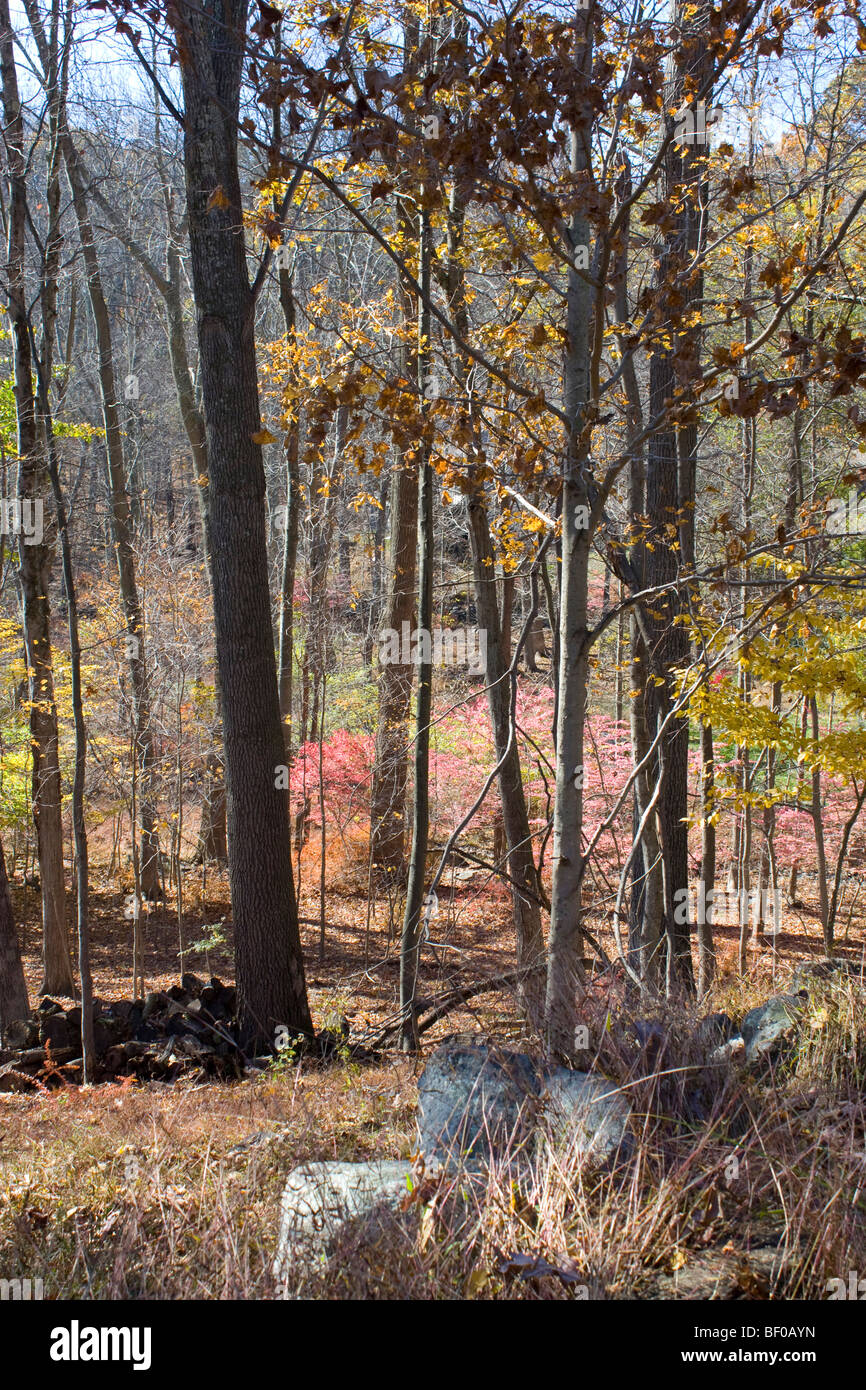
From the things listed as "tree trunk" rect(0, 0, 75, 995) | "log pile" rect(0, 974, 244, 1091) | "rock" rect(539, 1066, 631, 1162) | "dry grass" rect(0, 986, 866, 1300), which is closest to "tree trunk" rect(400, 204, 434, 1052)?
"log pile" rect(0, 974, 244, 1091)

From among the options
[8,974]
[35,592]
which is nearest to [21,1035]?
[8,974]

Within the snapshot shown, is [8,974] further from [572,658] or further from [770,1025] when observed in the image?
[770,1025]

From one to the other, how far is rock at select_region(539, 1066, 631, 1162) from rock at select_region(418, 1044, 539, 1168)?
85 millimetres

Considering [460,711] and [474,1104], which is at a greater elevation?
[460,711]

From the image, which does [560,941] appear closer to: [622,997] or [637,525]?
[622,997]

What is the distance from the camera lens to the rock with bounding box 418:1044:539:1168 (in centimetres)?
352

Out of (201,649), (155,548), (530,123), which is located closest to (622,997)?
(530,123)

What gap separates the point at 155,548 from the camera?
45.9ft

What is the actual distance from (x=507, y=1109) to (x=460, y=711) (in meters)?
10.7

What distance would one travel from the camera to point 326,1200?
3.27m

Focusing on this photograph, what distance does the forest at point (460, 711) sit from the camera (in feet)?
10.9

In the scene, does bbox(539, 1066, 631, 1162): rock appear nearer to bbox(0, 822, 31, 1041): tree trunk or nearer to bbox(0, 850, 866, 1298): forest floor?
bbox(0, 850, 866, 1298): forest floor

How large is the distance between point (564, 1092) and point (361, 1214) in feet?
3.13

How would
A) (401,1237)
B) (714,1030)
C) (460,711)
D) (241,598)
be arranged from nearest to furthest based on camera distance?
1. (401,1237)
2. (714,1030)
3. (241,598)
4. (460,711)
